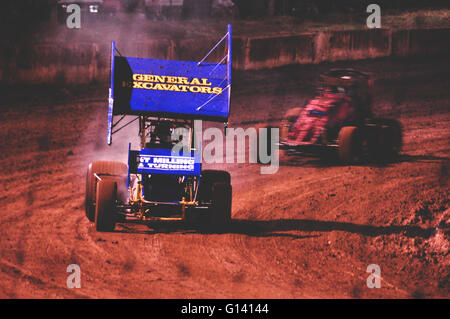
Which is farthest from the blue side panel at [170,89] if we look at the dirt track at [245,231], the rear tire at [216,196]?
the dirt track at [245,231]

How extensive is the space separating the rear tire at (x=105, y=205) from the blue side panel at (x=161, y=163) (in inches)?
17.7

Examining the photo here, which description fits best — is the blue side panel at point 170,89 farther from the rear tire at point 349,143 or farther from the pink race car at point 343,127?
the pink race car at point 343,127

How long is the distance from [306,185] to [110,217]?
16.9 ft

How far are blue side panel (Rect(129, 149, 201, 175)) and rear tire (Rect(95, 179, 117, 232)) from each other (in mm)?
450

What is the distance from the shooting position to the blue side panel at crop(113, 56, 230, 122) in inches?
480

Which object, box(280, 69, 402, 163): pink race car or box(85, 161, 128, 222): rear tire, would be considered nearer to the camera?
box(85, 161, 128, 222): rear tire

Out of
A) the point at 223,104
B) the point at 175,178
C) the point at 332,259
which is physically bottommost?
the point at 332,259

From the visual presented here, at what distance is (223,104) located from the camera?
12344mm

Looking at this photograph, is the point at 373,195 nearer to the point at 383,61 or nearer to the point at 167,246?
the point at 167,246

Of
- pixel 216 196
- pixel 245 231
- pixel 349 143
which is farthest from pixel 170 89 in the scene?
pixel 349 143

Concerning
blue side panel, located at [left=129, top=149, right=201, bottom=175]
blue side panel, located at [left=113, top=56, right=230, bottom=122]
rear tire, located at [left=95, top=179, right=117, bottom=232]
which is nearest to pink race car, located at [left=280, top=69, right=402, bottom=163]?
blue side panel, located at [left=113, top=56, right=230, bottom=122]

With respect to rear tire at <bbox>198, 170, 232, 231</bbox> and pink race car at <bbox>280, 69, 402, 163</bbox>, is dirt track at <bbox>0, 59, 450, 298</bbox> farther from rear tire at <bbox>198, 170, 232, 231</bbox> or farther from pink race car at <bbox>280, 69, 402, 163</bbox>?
pink race car at <bbox>280, 69, 402, 163</bbox>

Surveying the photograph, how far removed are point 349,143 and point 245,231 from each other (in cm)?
500
